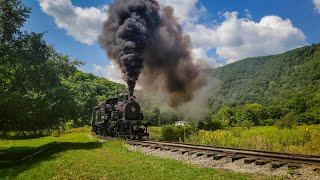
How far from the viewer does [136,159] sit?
1841 cm

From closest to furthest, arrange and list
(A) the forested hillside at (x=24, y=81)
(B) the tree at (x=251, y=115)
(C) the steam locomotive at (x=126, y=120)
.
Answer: (A) the forested hillside at (x=24, y=81), (C) the steam locomotive at (x=126, y=120), (B) the tree at (x=251, y=115)

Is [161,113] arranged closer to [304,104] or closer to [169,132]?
[304,104]

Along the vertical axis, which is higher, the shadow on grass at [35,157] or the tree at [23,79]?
the tree at [23,79]

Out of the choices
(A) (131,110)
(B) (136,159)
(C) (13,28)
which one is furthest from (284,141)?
(C) (13,28)

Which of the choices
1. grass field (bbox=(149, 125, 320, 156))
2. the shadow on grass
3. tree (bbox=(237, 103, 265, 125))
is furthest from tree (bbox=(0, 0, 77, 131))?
tree (bbox=(237, 103, 265, 125))

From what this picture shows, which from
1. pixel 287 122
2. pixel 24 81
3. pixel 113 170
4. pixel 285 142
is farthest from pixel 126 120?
pixel 287 122

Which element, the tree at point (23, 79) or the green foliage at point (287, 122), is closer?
the tree at point (23, 79)

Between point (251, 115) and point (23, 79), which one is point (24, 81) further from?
point (251, 115)

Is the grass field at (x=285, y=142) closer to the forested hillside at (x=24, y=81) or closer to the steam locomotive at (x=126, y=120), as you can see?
the steam locomotive at (x=126, y=120)

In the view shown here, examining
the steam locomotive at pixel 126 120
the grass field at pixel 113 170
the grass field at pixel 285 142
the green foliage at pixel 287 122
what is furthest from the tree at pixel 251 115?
the grass field at pixel 113 170

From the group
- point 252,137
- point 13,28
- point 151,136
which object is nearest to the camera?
point 252,137

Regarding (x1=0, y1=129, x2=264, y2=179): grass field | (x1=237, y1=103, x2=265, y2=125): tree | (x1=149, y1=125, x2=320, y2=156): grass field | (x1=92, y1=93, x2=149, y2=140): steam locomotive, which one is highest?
(x1=237, y1=103, x2=265, y2=125): tree

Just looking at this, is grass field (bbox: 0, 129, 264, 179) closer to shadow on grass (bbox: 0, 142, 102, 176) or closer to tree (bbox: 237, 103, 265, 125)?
shadow on grass (bbox: 0, 142, 102, 176)

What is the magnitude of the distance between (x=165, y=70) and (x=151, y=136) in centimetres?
695
